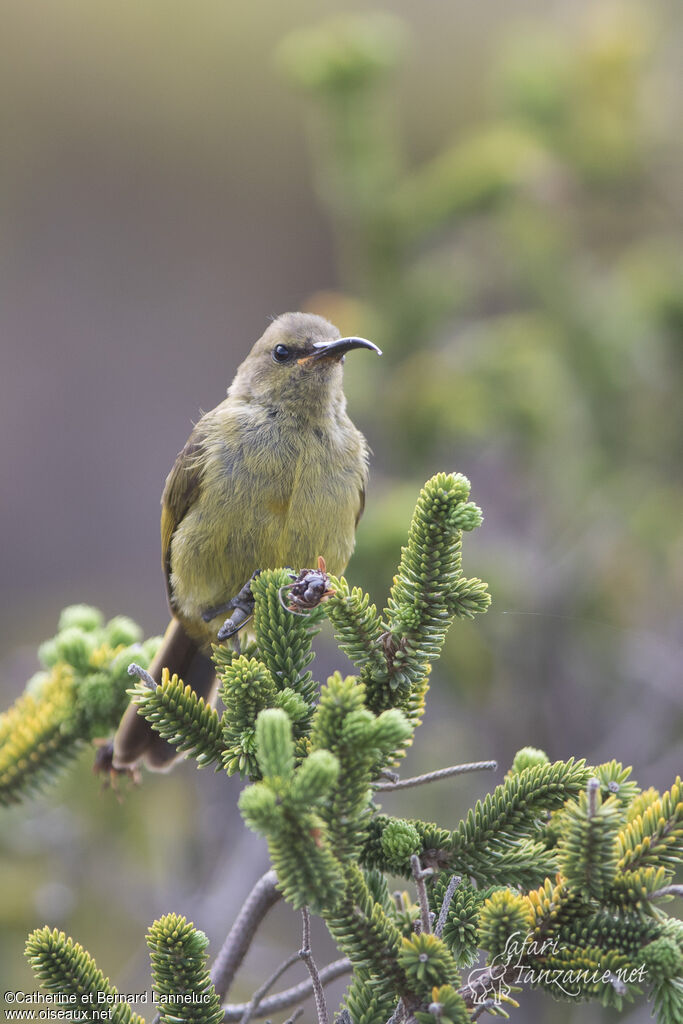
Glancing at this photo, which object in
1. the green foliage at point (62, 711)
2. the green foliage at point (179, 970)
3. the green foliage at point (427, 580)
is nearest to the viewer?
the green foliage at point (179, 970)

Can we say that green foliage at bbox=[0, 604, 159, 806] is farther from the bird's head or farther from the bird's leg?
the bird's head

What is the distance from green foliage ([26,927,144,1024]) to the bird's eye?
224 centimetres

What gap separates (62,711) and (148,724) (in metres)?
0.28

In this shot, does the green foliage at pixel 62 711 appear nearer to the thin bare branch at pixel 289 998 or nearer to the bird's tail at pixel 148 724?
the bird's tail at pixel 148 724

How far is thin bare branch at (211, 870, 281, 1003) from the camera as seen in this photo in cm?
213

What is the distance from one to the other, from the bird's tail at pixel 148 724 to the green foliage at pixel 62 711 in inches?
3.6

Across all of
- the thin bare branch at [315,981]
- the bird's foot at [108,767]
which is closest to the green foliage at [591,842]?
the thin bare branch at [315,981]

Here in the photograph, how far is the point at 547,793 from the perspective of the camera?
1.89 meters

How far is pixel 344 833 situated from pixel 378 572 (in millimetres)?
2746

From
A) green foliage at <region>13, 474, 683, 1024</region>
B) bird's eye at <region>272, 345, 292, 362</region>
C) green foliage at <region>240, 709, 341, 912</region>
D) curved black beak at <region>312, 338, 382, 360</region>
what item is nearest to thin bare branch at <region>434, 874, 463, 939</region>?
green foliage at <region>13, 474, 683, 1024</region>

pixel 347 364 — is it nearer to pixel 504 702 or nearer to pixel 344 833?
pixel 504 702

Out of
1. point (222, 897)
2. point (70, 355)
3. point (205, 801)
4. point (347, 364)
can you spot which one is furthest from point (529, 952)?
point (70, 355)

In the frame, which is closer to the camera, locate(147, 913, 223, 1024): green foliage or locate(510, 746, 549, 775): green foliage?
locate(147, 913, 223, 1024): green foliage

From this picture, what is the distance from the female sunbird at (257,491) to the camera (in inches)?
124
